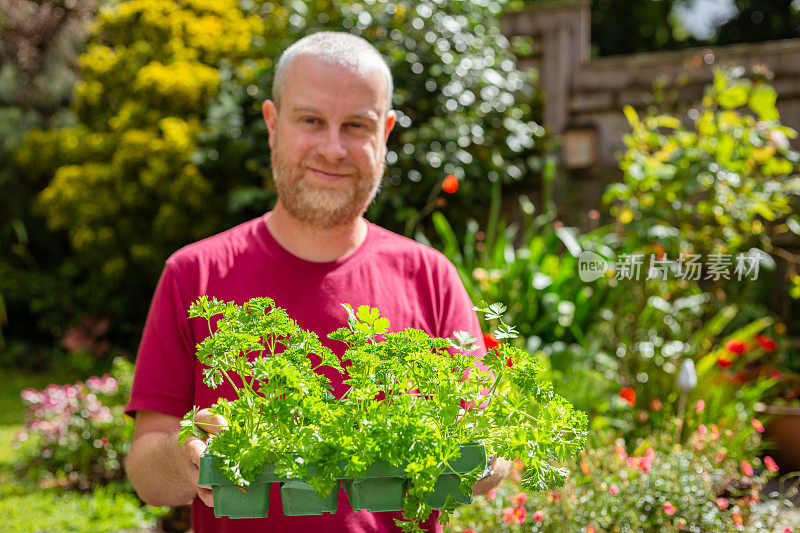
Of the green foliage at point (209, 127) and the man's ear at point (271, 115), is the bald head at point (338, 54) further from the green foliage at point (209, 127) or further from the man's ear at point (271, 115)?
the green foliage at point (209, 127)

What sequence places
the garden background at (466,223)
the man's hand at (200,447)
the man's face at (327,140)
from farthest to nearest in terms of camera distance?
the garden background at (466,223) < the man's face at (327,140) < the man's hand at (200,447)

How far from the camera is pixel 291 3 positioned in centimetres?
495

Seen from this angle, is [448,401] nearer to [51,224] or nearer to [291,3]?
[291,3]

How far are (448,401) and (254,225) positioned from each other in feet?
2.56

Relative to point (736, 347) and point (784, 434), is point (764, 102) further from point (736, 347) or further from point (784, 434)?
point (784, 434)

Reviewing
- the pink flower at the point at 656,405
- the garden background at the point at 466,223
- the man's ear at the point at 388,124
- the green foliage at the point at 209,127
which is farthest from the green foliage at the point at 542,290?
the man's ear at the point at 388,124

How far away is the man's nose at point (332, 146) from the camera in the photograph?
4.84 feet

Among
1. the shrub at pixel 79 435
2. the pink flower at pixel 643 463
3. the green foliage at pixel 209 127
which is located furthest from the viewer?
the green foliage at pixel 209 127

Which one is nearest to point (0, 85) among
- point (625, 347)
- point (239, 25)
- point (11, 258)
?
point (11, 258)

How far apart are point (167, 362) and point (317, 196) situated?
1.41ft

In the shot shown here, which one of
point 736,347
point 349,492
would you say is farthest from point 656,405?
point 349,492

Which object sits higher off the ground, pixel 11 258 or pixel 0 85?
pixel 0 85

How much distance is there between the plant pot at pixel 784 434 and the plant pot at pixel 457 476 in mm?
2799

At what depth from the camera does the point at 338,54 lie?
1471 millimetres
